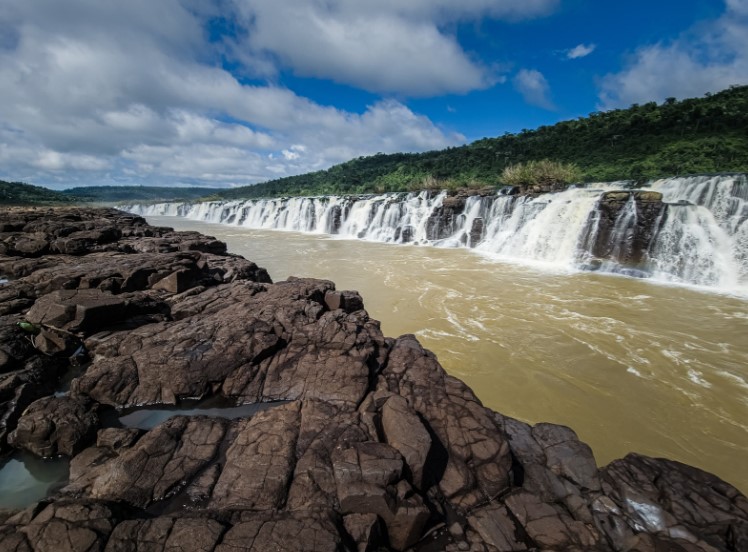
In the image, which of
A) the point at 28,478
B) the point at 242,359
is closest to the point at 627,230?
the point at 242,359

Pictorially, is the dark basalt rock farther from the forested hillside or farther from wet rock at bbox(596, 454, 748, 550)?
wet rock at bbox(596, 454, 748, 550)

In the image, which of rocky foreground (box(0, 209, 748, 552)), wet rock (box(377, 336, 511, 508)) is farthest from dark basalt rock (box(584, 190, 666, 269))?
wet rock (box(377, 336, 511, 508))

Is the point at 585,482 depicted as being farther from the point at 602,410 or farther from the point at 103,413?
the point at 103,413

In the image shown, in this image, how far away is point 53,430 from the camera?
362 centimetres

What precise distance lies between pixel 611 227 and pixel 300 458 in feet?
58.1

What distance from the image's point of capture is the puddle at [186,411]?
412 cm

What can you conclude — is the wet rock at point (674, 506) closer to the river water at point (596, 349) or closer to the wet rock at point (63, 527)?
the river water at point (596, 349)

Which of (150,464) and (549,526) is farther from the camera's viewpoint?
(150,464)

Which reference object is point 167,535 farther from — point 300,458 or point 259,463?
point 300,458

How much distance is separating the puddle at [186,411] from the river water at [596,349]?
12.8 feet

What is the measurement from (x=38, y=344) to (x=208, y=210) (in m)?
58.3

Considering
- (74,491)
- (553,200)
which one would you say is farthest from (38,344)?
(553,200)

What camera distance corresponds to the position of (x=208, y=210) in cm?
5703

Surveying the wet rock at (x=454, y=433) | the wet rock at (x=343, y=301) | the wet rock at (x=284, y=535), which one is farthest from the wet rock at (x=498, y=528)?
the wet rock at (x=343, y=301)
